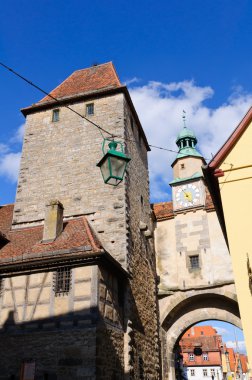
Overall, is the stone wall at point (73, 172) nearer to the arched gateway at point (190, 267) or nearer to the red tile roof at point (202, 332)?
the arched gateway at point (190, 267)

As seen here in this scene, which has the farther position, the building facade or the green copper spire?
the green copper spire

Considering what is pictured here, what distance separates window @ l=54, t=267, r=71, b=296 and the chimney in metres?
1.56

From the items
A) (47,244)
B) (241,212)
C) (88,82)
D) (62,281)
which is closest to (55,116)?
(88,82)

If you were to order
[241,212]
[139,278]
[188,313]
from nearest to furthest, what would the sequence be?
1. [241,212]
2. [139,278]
3. [188,313]

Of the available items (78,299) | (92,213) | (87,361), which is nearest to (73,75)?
(92,213)

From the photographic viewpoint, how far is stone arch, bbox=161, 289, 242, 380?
15.2 m

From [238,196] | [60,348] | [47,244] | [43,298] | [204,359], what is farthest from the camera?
[204,359]

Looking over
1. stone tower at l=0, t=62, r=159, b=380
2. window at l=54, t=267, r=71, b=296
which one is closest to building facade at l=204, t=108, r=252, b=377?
stone tower at l=0, t=62, r=159, b=380

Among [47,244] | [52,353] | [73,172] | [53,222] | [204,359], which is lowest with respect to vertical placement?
[52,353]

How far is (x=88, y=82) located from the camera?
57.9 feet

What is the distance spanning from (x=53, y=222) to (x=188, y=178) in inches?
323

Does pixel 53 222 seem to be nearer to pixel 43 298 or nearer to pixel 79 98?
pixel 43 298

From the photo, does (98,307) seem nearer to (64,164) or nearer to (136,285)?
(136,285)

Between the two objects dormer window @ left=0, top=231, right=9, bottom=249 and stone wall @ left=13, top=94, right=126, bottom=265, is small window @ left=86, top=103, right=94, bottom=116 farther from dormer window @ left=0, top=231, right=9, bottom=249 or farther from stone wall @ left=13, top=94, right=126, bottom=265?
dormer window @ left=0, top=231, right=9, bottom=249
